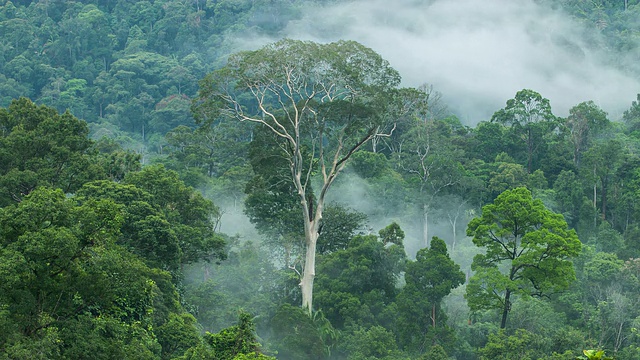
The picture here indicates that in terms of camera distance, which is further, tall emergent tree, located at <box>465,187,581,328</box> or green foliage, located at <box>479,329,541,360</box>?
tall emergent tree, located at <box>465,187,581,328</box>

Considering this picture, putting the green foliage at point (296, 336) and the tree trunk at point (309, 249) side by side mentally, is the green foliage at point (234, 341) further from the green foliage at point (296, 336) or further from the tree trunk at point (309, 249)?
the tree trunk at point (309, 249)

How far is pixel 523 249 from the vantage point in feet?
105

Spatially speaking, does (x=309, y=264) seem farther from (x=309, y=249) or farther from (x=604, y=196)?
(x=604, y=196)

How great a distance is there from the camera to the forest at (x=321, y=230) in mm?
18734

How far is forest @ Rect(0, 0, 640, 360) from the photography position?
18734mm

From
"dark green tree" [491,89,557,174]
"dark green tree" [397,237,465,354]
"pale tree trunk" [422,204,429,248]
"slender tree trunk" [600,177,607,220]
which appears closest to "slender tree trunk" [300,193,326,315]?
"dark green tree" [397,237,465,354]

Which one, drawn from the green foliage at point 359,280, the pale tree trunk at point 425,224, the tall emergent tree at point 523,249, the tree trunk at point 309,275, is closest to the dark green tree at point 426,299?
the green foliage at point 359,280

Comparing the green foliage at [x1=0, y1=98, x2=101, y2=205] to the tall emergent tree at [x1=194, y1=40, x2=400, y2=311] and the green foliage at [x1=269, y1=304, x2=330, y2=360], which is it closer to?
the tall emergent tree at [x1=194, y1=40, x2=400, y2=311]

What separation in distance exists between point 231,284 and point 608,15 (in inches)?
2743

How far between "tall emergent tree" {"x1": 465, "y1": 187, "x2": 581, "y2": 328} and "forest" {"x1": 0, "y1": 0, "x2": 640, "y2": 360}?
0.07m

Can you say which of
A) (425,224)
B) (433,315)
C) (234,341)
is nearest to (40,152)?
(234,341)

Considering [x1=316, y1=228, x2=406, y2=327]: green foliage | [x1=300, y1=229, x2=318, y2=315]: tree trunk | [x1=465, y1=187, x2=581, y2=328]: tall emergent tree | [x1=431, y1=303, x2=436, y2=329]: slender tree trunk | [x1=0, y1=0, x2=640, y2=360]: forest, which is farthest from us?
[x1=316, y1=228, x2=406, y2=327]: green foliage

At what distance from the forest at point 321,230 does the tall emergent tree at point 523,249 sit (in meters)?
0.07

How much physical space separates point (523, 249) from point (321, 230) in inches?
398
